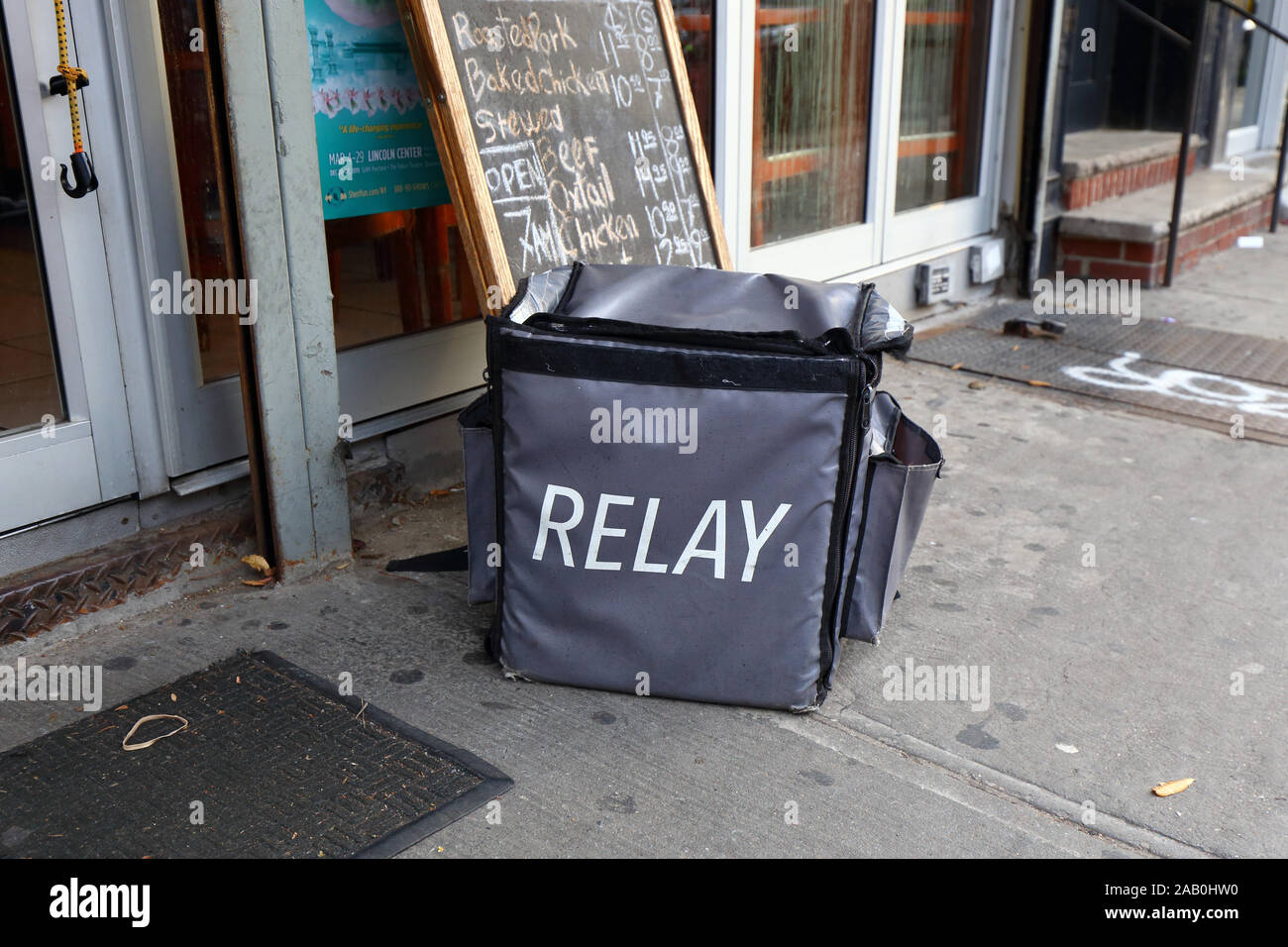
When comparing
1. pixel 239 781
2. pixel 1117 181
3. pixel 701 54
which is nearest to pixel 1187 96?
pixel 1117 181

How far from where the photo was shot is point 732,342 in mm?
2361

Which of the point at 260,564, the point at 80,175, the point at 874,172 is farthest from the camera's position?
the point at 874,172

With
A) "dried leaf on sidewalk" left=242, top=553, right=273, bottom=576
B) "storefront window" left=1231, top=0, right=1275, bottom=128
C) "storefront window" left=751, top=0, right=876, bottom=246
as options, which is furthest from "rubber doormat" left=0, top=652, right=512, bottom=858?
"storefront window" left=1231, top=0, right=1275, bottom=128

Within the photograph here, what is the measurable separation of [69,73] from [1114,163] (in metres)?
6.20

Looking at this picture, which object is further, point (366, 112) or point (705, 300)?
point (366, 112)

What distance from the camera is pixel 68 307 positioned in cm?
273

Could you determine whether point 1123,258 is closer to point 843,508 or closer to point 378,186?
point 378,186

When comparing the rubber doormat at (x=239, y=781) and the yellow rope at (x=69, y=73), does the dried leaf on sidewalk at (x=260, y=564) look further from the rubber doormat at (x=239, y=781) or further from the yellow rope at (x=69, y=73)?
the yellow rope at (x=69, y=73)

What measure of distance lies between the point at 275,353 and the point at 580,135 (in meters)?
1.11

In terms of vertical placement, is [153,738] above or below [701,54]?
below

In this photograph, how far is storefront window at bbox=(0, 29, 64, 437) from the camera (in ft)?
8.58

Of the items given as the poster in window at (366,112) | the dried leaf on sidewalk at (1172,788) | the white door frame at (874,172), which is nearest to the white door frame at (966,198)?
the white door frame at (874,172)

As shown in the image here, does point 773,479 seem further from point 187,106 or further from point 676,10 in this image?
point 676,10
